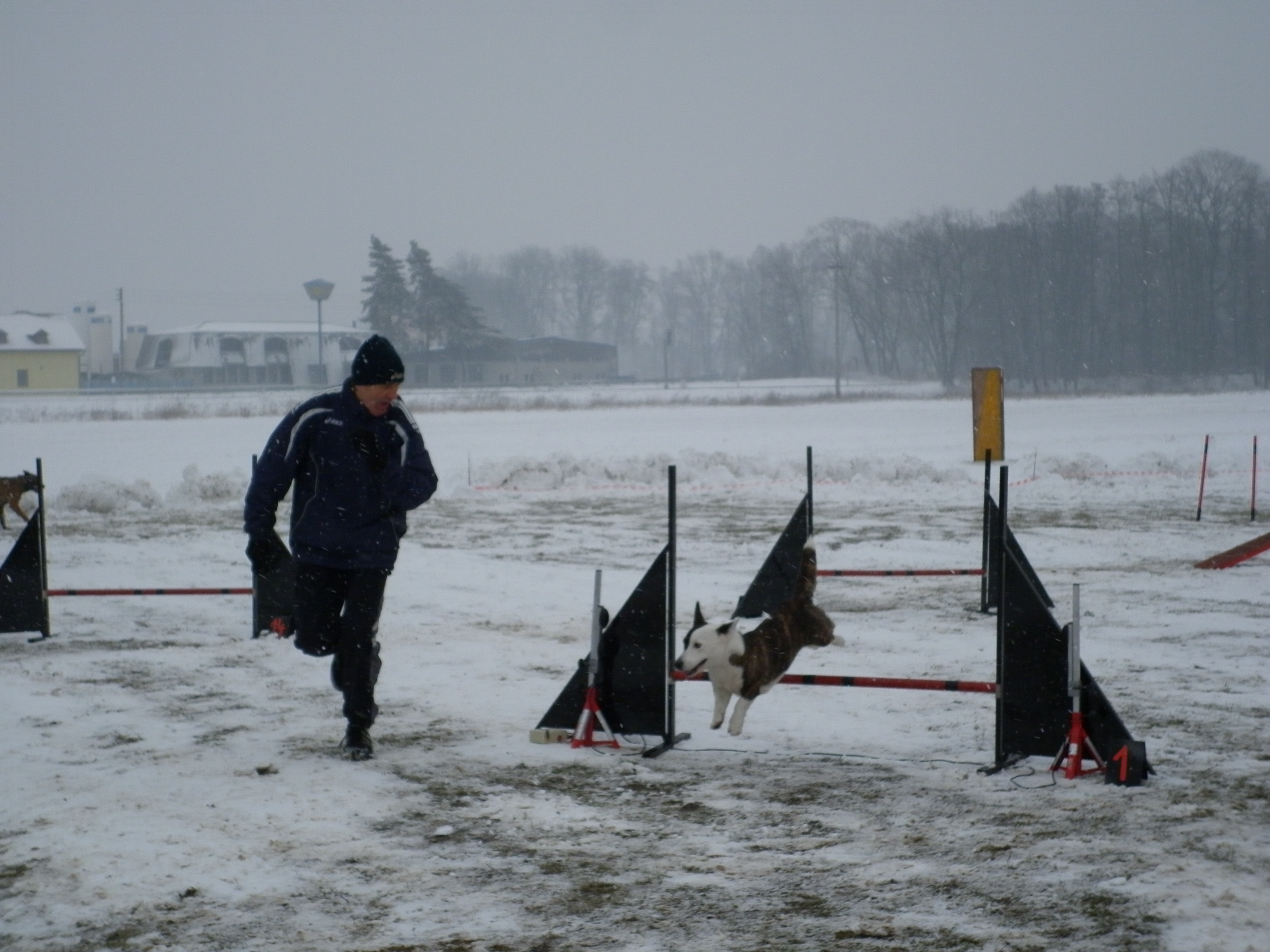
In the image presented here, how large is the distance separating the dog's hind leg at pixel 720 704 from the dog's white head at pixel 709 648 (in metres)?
0.15

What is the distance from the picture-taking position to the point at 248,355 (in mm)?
82375

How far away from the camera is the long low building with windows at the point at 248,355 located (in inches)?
3140

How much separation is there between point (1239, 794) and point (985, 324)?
8814 centimetres

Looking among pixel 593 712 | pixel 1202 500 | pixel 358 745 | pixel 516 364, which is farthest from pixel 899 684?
pixel 516 364

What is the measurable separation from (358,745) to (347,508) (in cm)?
105

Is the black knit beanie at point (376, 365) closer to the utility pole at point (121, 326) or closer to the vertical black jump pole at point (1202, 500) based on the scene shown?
the vertical black jump pole at point (1202, 500)

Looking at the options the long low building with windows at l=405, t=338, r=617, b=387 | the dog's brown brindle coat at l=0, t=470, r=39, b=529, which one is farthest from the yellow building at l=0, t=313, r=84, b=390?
the dog's brown brindle coat at l=0, t=470, r=39, b=529

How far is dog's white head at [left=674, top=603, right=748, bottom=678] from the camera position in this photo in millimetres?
5832

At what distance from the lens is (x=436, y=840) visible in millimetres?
4418

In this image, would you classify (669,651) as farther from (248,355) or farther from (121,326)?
(121,326)

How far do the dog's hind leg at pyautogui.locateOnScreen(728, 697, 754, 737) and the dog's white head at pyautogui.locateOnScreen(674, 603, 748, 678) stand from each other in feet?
0.75

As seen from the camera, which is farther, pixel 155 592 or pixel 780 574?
pixel 780 574

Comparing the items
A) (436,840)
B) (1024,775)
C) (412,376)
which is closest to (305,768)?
(436,840)

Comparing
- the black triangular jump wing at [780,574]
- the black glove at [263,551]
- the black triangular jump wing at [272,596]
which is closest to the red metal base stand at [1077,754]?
the black glove at [263,551]
